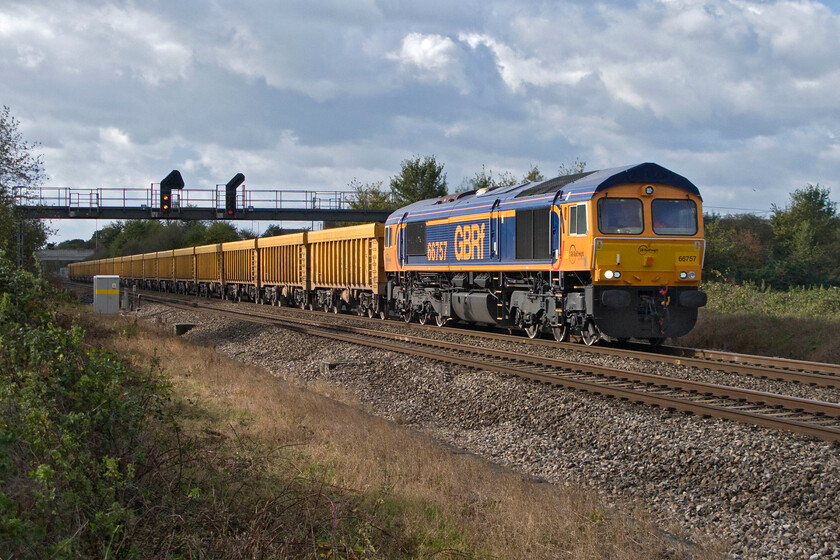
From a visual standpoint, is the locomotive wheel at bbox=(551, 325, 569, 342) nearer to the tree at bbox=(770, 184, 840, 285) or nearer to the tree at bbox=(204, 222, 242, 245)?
the tree at bbox=(770, 184, 840, 285)

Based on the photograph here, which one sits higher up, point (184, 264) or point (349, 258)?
point (184, 264)

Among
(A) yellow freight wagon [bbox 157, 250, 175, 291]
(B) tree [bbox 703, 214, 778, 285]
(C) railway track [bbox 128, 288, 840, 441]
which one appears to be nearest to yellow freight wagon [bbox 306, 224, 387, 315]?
(C) railway track [bbox 128, 288, 840, 441]

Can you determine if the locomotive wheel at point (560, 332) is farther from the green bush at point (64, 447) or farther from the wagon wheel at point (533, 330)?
the green bush at point (64, 447)

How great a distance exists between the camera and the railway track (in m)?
8.72

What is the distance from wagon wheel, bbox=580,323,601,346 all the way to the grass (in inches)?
128

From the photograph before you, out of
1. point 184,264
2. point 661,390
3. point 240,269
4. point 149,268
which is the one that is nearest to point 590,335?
point 661,390

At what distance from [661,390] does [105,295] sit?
2308 cm

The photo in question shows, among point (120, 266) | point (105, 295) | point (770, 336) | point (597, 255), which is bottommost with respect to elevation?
point (770, 336)

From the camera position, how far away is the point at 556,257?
15492mm

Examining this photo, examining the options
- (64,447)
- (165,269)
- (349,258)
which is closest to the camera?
(64,447)

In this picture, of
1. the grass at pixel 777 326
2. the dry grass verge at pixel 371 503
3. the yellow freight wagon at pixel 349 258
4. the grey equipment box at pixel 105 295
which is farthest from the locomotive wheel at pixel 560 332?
the grey equipment box at pixel 105 295

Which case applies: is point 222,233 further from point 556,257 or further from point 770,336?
point 770,336

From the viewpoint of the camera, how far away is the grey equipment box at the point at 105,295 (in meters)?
27.7

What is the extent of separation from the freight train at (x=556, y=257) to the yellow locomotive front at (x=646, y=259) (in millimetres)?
21
